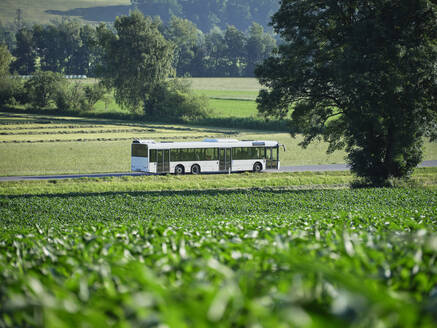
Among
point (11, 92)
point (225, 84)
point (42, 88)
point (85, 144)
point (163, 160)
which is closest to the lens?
point (163, 160)

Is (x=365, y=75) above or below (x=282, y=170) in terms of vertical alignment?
above

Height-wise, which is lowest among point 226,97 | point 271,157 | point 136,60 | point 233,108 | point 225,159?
point 225,159

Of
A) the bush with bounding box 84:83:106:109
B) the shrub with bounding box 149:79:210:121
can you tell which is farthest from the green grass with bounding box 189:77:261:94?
the bush with bounding box 84:83:106:109

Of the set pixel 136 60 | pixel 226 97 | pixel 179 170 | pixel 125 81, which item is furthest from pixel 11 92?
pixel 179 170

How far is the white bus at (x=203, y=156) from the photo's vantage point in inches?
1596

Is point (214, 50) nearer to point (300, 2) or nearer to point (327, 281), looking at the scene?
point (300, 2)

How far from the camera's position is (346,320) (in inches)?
92.4

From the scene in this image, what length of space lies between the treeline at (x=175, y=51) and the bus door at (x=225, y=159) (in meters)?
85.4

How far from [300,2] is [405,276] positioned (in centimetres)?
2986

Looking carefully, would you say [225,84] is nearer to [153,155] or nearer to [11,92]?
[11,92]

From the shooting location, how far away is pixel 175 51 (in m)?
147

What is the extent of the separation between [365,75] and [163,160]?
61.6 ft

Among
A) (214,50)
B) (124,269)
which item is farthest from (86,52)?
(124,269)

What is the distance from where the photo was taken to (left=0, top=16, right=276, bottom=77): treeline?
136250mm
